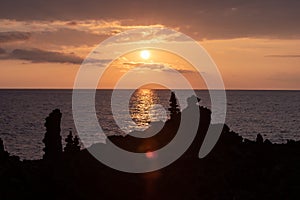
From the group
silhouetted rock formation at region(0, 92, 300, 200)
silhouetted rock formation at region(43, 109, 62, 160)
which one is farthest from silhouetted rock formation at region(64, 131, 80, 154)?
silhouetted rock formation at region(43, 109, 62, 160)

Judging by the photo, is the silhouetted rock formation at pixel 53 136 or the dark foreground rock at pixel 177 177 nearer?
the dark foreground rock at pixel 177 177

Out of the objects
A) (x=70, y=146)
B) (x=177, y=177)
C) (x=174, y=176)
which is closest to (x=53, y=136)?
(x=70, y=146)

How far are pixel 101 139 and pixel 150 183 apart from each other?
3636 inches

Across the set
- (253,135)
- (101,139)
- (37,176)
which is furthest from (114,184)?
(253,135)

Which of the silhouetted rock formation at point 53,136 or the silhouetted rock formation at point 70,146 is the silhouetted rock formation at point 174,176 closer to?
the silhouetted rock formation at point 53,136

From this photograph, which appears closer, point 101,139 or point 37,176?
point 37,176

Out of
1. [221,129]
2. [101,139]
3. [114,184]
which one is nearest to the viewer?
[114,184]

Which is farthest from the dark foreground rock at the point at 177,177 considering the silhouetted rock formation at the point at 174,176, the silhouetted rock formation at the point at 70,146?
the silhouetted rock formation at the point at 70,146

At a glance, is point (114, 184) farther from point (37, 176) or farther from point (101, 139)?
point (101, 139)

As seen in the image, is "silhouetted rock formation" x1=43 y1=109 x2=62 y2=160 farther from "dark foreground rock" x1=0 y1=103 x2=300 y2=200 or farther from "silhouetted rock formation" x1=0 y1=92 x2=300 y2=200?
"dark foreground rock" x1=0 y1=103 x2=300 y2=200

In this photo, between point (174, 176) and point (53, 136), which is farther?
point (53, 136)

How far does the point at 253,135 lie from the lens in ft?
515

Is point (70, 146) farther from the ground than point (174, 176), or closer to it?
farther from the ground

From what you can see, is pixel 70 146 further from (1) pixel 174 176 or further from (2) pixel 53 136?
(1) pixel 174 176
